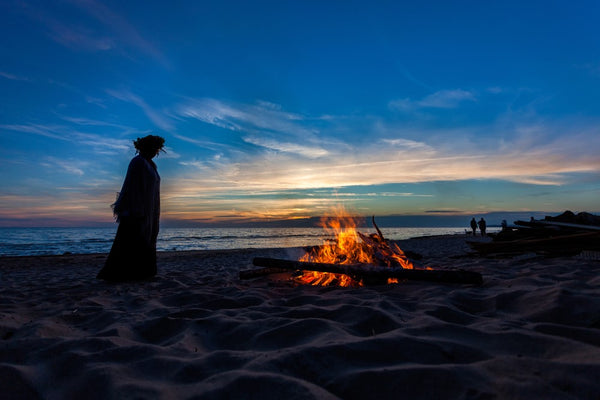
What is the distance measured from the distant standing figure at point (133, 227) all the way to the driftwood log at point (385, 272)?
9.06 feet

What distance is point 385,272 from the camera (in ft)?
14.8

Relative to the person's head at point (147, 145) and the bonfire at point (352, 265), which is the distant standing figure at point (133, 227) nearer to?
the person's head at point (147, 145)

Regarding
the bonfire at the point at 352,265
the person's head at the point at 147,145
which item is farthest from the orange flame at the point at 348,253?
the person's head at the point at 147,145

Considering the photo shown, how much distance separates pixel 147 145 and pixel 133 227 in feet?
5.52

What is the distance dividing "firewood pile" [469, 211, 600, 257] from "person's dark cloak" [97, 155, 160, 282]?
7520mm

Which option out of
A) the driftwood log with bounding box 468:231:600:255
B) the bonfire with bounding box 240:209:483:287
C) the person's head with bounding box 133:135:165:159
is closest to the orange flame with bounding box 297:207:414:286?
the bonfire with bounding box 240:209:483:287

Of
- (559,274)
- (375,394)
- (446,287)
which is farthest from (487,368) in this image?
(559,274)

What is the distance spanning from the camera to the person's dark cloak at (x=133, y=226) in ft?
20.2

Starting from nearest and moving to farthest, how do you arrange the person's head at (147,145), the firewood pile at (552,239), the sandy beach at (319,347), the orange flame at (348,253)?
the sandy beach at (319,347), the orange flame at (348,253), the firewood pile at (552,239), the person's head at (147,145)

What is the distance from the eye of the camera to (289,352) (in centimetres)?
206

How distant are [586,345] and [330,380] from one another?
5.07 ft

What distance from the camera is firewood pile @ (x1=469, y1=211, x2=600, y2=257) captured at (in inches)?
240

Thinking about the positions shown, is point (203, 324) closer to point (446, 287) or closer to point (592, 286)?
point (446, 287)

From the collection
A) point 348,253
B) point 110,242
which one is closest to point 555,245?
point 348,253
